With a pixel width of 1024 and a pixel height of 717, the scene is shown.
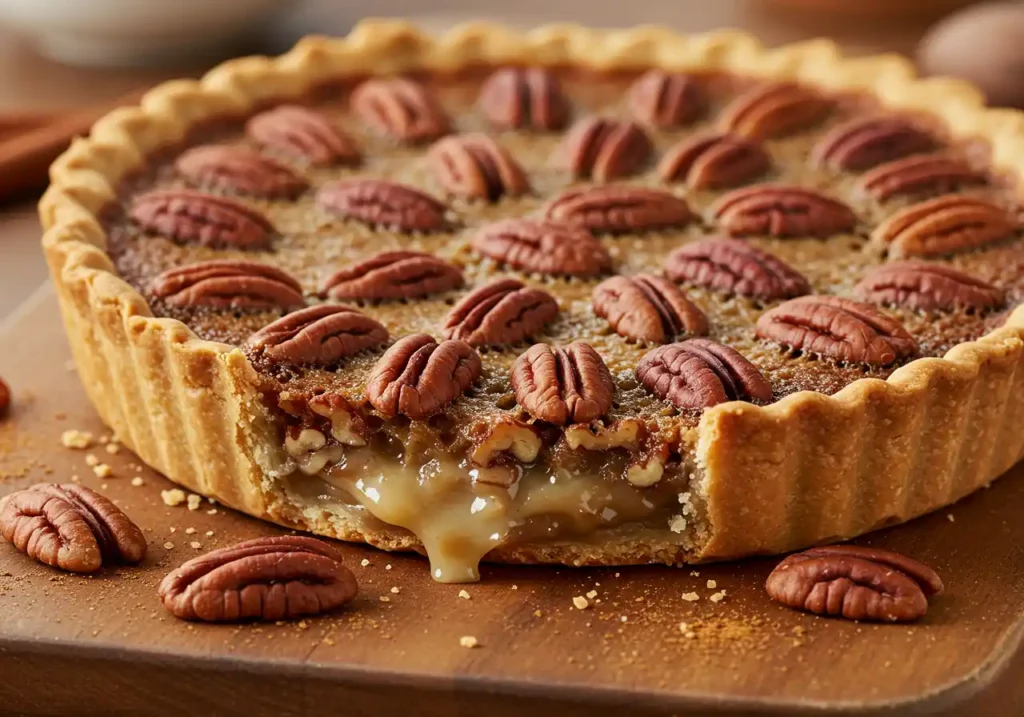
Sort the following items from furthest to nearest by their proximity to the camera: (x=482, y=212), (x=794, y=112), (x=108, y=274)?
(x=794, y=112) < (x=482, y=212) < (x=108, y=274)

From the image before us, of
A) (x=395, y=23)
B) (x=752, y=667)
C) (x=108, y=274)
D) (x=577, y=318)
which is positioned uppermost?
(x=395, y=23)

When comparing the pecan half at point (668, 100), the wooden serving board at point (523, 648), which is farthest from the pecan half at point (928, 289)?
the pecan half at point (668, 100)

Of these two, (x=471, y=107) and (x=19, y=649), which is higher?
(x=471, y=107)

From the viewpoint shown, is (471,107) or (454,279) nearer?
(454,279)

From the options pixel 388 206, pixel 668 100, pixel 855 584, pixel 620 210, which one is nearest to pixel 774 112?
Answer: pixel 668 100

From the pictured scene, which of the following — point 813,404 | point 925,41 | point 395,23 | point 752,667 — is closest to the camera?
point 752,667

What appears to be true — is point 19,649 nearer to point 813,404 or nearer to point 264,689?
point 264,689

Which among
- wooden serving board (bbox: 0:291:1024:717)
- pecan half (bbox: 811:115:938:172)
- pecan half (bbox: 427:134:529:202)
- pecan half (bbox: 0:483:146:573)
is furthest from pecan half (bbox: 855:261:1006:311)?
pecan half (bbox: 0:483:146:573)

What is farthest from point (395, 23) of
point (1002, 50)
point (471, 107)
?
point (1002, 50)

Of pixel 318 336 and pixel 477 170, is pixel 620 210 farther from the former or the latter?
pixel 318 336
